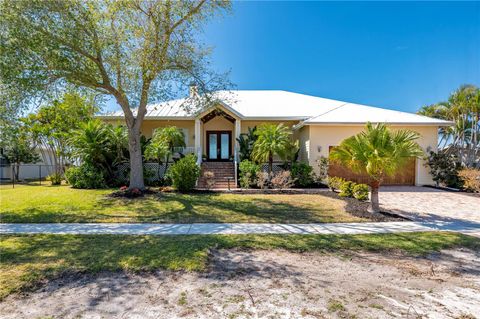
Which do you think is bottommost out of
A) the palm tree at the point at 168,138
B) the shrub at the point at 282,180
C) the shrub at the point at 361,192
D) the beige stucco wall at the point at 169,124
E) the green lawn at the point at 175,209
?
the green lawn at the point at 175,209

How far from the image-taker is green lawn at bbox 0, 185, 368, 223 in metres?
7.27

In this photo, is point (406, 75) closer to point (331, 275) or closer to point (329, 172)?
point (329, 172)

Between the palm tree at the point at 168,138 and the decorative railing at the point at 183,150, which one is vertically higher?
the palm tree at the point at 168,138

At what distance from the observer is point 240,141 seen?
52.2 feet

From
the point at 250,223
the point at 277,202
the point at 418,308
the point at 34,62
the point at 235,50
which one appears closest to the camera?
the point at 418,308

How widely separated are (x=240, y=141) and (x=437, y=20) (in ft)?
41.3

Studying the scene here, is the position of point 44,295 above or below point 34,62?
below

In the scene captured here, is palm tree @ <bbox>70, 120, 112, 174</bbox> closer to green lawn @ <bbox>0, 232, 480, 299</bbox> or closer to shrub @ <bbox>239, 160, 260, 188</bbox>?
shrub @ <bbox>239, 160, 260, 188</bbox>

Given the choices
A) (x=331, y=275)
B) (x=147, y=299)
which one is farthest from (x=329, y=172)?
(x=147, y=299)

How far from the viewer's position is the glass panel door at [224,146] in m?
18.8

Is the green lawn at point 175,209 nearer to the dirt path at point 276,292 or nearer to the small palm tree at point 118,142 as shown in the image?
the dirt path at point 276,292

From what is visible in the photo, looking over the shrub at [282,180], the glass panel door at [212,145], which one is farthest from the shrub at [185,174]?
the glass panel door at [212,145]

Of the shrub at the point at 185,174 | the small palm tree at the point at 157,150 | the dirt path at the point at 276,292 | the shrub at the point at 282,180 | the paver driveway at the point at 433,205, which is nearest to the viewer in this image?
the dirt path at the point at 276,292

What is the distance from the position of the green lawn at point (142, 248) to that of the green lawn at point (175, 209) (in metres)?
1.56
